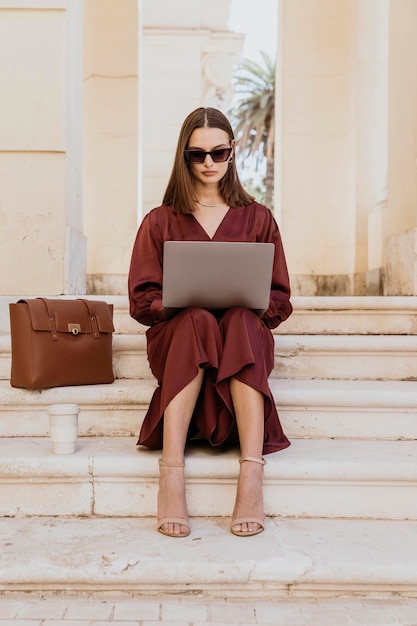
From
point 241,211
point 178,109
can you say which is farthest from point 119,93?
point 241,211

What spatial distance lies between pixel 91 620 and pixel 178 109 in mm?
8181

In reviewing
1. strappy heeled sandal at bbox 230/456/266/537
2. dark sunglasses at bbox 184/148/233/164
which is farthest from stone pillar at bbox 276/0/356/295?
strappy heeled sandal at bbox 230/456/266/537

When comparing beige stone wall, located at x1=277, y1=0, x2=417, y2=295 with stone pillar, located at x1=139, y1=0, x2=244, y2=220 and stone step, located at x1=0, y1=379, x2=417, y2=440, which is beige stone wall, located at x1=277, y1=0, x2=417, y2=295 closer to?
stone pillar, located at x1=139, y1=0, x2=244, y2=220

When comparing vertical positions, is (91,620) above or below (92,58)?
below

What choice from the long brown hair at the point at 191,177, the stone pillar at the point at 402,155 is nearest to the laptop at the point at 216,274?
the long brown hair at the point at 191,177

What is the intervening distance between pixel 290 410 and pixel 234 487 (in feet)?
1.67

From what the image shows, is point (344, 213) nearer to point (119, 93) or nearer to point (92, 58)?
point (119, 93)

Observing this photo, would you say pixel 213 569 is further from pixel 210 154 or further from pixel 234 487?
pixel 210 154

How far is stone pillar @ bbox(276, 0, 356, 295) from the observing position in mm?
6375

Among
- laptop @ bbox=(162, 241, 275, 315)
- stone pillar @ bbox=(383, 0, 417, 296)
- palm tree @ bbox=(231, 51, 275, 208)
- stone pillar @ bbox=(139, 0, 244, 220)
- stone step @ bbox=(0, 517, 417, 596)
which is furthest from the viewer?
palm tree @ bbox=(231, 51, 275, 208)

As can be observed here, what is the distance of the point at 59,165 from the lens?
3742 mm

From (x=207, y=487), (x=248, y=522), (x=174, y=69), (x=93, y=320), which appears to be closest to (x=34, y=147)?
(x=93, y=320)

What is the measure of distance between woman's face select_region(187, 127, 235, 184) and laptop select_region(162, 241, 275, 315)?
0.55 meters

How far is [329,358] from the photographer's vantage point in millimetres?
2986
